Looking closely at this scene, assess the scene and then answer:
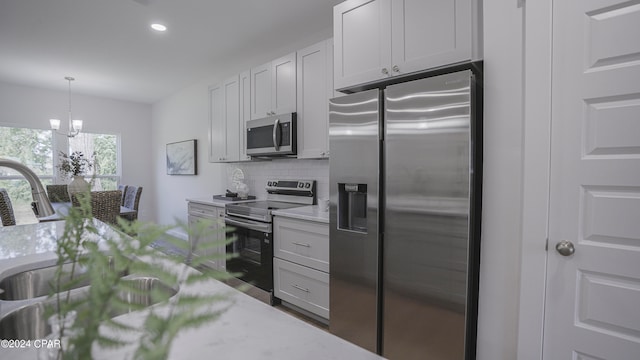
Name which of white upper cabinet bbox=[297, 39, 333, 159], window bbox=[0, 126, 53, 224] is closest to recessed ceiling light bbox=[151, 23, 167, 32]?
white upper cabinet bbox=[297, 39, 333, 159]

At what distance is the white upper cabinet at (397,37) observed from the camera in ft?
5.42

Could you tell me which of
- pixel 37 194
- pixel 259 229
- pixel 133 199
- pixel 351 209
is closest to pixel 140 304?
pixel 37 194

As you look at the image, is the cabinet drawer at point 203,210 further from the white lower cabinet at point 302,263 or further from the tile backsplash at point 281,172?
the white lower cabinet at point 302,263

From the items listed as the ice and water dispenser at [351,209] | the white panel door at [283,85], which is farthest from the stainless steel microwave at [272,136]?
the ice and water dispenser at [351,209]

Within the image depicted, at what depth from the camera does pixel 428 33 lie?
1749 millimetres

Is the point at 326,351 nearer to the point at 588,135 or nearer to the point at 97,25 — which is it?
the point at 588,135

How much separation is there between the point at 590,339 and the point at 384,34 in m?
1.90

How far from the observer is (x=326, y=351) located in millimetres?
655

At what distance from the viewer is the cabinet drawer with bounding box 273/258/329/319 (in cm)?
236

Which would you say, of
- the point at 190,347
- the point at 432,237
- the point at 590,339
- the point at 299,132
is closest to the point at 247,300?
the point at 190,347

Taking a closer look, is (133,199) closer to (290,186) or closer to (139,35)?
(139,35)

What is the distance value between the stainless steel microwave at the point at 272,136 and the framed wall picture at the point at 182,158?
2.11m

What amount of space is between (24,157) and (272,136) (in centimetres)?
490

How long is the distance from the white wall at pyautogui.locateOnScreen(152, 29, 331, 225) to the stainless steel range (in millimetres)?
622
